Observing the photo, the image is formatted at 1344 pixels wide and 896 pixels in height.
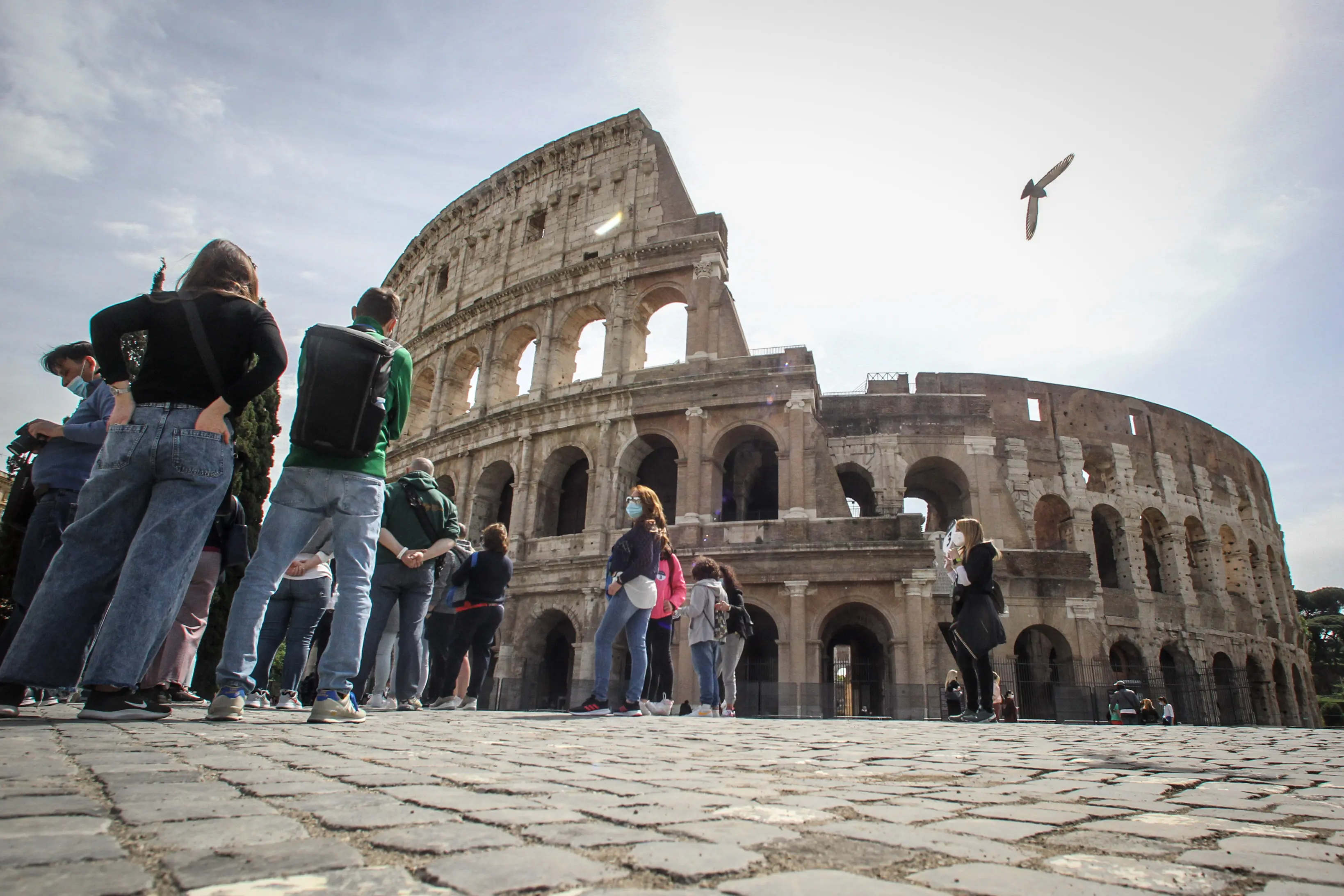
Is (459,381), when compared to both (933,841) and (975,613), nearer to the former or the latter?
(975,613)

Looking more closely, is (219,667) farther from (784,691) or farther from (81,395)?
(784,691)

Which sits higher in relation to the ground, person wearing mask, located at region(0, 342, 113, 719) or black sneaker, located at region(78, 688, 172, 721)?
person wearing mask, located at region(0, 342, 113, 719)

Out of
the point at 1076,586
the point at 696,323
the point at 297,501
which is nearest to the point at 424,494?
the point at 297,501

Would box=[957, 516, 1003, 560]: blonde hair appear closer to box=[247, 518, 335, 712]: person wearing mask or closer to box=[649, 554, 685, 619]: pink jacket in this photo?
box=[649, 554, 685, 619]: pink jacket

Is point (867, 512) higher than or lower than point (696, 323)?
lower

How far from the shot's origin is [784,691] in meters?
14.0

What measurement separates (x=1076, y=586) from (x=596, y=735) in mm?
16068

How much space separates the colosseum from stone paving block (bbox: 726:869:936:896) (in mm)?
13388

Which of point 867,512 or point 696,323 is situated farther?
point 867,512

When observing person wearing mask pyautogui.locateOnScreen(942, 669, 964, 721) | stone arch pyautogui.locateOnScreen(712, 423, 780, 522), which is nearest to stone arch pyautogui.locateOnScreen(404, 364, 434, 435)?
stone arch pyautogui.locateOnScreen(712, 423, 780, 522)

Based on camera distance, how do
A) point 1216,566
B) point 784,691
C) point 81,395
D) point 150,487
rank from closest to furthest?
point 150,487, point 81,395, point 784,691, point 1216,566

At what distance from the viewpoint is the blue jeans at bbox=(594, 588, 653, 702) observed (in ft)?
21.7

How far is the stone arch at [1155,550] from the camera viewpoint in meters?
21.1

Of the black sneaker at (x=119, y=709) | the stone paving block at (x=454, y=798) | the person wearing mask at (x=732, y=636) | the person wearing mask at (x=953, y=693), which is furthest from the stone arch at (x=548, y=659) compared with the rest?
the stone paving block at (x=454, y=798)
